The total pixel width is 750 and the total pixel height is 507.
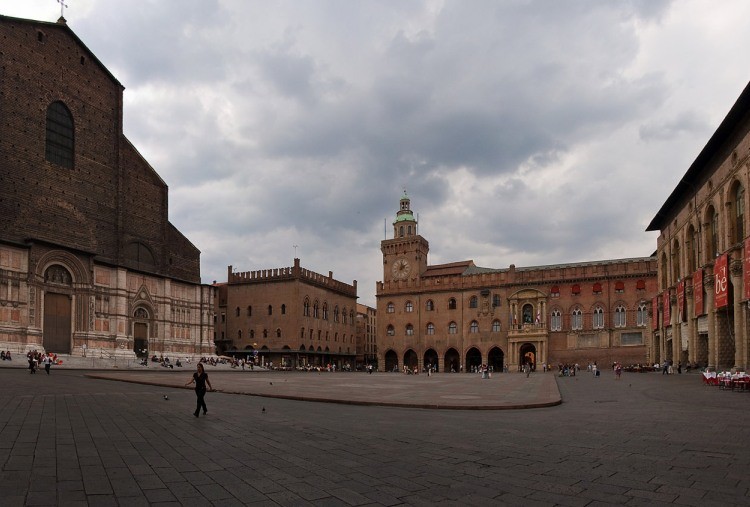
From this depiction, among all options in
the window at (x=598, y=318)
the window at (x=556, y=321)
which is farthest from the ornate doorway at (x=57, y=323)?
the window at (x=598, y=318)

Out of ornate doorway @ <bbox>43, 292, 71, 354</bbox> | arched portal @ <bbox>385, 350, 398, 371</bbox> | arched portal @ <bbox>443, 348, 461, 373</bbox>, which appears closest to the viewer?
ornate doorway @ <bbox>43, 292, 71, 354</bbox>

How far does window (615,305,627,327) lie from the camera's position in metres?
63.4

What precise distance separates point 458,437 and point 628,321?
2303 inches

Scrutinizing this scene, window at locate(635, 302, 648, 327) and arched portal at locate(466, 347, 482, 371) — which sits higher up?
window at locate(635, 302, 648, 327)

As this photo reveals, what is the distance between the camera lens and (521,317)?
68.6 metres

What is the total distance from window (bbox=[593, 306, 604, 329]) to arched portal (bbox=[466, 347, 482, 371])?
555 inches

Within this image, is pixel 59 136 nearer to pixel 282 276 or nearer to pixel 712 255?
pixel 282 276

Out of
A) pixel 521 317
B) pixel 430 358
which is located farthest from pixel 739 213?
pixel 430 358

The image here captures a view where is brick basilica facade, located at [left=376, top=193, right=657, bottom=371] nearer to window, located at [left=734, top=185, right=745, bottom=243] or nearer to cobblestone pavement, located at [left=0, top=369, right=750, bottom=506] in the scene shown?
window, located at [left=734, top=185, right=745, bottom=243]

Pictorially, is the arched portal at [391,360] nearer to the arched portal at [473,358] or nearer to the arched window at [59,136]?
the arched portal at [473,358]

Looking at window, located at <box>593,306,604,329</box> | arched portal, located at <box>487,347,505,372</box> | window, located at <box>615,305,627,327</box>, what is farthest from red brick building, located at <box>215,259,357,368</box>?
window, located at <box>615,305,627,327</box>

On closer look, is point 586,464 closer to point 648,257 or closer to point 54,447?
point 54,447

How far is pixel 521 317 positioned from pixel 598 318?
850 cm

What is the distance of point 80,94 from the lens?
50.4 meters
